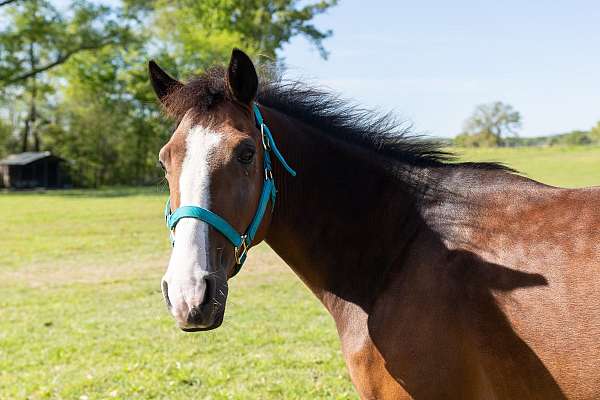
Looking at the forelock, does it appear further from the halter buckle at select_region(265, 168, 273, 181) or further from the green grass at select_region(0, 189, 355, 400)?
the green grass at select_region(0, 189, 355, 400)

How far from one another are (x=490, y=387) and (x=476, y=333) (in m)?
0.23

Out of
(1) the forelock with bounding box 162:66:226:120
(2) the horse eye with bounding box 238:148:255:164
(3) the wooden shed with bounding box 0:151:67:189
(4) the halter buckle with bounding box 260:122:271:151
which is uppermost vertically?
(1) the forelock with bounding box 162:66:226:120

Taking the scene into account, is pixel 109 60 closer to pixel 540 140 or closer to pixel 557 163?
pixel 557 163

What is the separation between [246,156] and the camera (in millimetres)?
2289

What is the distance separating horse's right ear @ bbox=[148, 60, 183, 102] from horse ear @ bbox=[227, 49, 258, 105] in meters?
0.44

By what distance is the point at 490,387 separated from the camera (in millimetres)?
2197

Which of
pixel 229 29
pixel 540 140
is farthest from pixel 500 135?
pixel 229 29

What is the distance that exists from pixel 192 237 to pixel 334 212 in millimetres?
864

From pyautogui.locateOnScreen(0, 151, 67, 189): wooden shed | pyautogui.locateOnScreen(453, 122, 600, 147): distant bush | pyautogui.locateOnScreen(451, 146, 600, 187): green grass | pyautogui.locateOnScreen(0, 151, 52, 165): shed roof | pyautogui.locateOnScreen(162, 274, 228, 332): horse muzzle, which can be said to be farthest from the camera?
pyautogui.locateOnScreen(453, 122, 600, 147): distant bush

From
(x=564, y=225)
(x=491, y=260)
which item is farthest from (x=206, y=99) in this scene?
(x=564, y=225)

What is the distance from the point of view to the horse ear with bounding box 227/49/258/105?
7.83ft

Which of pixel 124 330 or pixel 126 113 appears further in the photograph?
pixel 126 113

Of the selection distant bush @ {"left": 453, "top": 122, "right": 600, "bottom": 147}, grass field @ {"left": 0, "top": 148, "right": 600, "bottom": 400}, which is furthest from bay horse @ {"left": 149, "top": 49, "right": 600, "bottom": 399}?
distant bush @ {"left": 453, "top": 122, "right": 600, "bottom": 147}

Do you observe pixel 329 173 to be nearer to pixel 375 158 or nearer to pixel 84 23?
pixel 375 158
